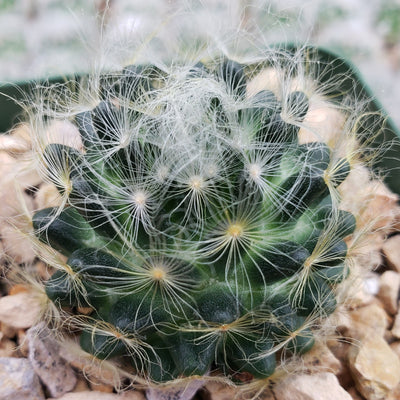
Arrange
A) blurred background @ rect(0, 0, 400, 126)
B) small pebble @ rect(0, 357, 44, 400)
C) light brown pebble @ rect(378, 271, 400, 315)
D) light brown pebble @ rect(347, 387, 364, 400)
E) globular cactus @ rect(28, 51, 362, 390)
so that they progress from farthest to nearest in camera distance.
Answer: blurred background @ rect(0, 0, 400, 126) → light brown pebble @ rect(378, 271, 400, 315) → light brown pebble @ rect(347, 387, 364, 400) → small pebble @ rect(0, 357, 44, 400) → globular cactus @ rect(28, 51, 362, 390)

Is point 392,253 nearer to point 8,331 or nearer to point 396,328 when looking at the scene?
point 396,328

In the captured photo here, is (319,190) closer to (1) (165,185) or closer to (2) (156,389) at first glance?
(1) (165,185)

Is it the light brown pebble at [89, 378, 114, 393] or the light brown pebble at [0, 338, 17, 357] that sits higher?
the light brown pebble at [89, 378, 114, 393]

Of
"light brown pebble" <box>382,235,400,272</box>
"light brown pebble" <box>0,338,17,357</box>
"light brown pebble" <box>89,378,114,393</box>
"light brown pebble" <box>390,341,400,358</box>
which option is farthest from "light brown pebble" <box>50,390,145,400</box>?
"light brown pebble" <box>382,235,400,272</box>

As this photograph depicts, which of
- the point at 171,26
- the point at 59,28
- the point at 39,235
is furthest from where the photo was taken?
the point at 59,28

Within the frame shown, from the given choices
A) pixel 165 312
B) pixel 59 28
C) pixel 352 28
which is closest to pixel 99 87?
pixel 165 312

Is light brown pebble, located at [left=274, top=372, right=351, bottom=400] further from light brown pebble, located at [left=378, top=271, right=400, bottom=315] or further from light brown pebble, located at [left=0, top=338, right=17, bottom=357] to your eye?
light brown pebble, located at [left=0, top=338, right=17, bottom=357]

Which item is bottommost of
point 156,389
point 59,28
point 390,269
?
point 59,28
